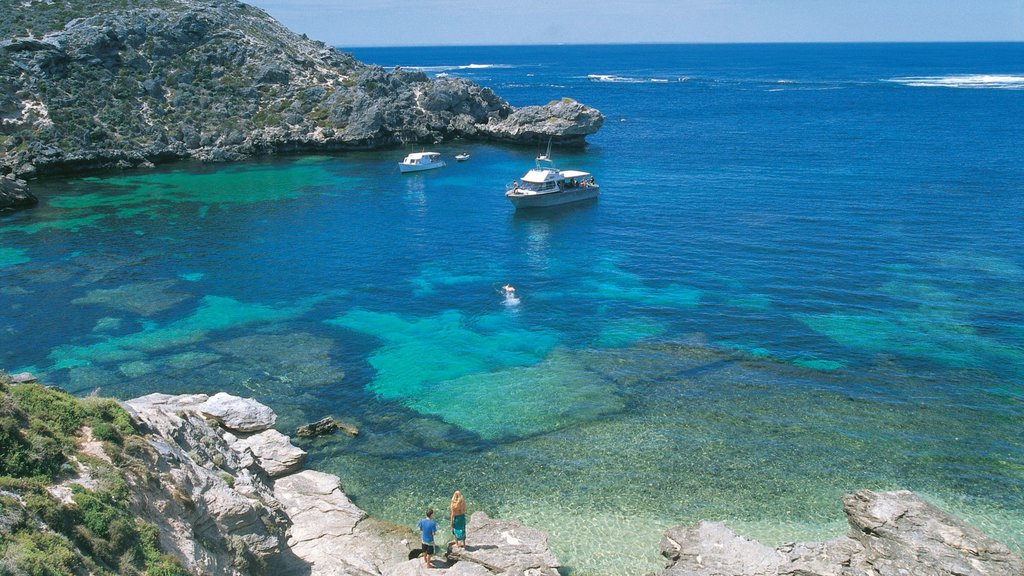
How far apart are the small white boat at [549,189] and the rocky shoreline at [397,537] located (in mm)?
49288

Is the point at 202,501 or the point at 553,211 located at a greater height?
the point at 553,211

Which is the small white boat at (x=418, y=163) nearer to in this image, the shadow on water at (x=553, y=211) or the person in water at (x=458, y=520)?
the shadow on water at (x=553, y=211)

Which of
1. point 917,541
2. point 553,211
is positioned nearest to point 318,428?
point 917,541

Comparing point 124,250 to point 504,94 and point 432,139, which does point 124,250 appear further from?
point 504,94

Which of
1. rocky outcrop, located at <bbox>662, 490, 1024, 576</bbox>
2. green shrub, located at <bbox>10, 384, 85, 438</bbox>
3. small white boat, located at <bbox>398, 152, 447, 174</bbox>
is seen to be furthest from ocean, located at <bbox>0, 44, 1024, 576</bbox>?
green shrub, located at <bbox>10, 384, 85, 438</bbox>

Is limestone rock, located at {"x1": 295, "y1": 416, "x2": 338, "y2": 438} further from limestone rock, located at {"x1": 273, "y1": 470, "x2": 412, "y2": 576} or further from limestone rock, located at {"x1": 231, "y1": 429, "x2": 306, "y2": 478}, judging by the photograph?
limestone rock, located at {"x1": 273, "y1": 470, "x2": 412, "y2": 576}

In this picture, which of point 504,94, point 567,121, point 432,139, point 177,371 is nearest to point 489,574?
point 177,371

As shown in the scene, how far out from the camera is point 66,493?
15.7 meters

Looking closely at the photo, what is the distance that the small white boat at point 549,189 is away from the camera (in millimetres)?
71000

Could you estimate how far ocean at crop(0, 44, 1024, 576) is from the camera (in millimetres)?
27391

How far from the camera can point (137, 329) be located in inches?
1646

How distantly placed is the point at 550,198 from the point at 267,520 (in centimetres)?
5512

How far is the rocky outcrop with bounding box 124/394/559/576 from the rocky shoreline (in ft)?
0.13

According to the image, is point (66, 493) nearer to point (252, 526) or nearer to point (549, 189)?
point (252, 526)
